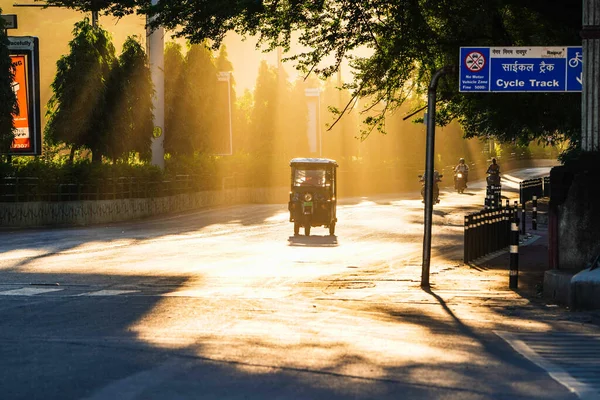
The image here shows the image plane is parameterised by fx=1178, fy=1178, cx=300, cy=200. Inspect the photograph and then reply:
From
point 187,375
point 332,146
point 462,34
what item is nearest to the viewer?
point 187,375

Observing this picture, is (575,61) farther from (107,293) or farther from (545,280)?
(107,293)

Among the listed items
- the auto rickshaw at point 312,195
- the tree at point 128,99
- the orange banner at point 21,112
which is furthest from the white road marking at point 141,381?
the tree at point 128,99

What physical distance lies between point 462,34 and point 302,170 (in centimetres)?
945

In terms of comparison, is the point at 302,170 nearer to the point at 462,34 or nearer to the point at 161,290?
the point at 462,34

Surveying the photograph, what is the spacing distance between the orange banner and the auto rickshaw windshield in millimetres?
15287

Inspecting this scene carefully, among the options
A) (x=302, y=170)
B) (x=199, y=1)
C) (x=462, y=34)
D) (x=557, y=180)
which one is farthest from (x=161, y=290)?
(x=302, y=170)

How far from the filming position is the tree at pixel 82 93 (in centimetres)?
4438

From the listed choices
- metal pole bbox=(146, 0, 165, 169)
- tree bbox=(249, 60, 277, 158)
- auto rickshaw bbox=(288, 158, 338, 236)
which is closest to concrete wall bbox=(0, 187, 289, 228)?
metal pole bbox=(146, 0, 165, 169)

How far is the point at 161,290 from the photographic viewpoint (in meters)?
15.9

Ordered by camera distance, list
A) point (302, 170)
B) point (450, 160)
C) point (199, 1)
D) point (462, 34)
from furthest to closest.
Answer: point (450, 160), point (302, 170), point (462, 34), point (199, 1)

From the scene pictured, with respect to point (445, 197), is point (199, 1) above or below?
above

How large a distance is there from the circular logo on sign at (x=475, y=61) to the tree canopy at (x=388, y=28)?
83.7 inches

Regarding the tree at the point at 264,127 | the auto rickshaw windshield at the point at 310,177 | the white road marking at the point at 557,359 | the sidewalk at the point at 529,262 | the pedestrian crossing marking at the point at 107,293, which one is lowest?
the sidewalk at the point at 529,262

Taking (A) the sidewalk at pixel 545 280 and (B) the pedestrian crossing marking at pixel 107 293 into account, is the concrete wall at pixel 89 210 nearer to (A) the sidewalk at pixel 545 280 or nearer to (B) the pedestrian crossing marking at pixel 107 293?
(A) the sidewalk at pixel 545 280
